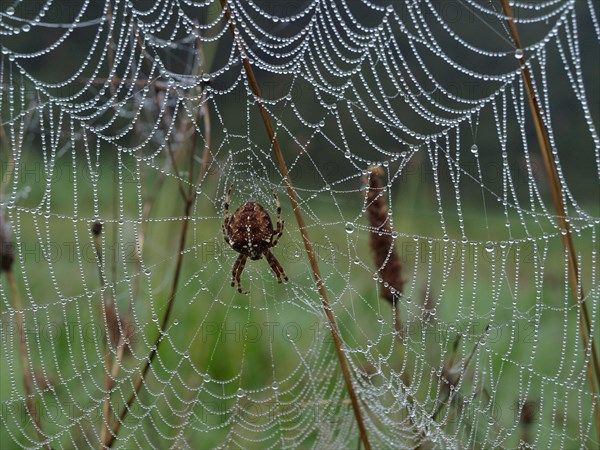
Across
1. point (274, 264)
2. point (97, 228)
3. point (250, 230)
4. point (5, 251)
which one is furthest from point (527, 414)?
point (5, 251)

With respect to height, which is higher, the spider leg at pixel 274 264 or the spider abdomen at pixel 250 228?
the spider abdomen at pixel 250 228

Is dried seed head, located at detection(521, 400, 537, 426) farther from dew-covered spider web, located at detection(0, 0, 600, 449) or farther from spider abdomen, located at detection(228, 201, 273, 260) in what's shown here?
spider abdomen, located at detection(228, 201, 273, 260)

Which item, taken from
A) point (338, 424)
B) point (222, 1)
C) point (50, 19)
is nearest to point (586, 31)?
point (50, 19)

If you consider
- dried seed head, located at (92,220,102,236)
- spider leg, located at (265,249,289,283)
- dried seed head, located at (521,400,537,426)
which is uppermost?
dried seed head, located at (92,220,102,236)

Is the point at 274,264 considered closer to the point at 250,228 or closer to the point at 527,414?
the point at 250,228

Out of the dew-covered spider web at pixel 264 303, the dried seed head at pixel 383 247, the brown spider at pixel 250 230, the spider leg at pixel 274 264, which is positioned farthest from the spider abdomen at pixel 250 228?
the dried seed head at pixel 383 247

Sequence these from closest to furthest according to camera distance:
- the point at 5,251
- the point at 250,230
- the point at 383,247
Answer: the point at 250,230, the point at 383,247, the point at 5,251

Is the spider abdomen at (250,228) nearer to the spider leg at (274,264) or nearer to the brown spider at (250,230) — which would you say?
the brown spider at (250,230)

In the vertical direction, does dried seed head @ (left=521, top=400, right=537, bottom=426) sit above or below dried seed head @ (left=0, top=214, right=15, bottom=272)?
below

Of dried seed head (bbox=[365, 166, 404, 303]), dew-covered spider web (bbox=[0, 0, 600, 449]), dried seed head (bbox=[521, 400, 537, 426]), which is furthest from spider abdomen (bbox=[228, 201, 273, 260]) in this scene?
dried seed head (bbox=[521, 400, 537, 426])

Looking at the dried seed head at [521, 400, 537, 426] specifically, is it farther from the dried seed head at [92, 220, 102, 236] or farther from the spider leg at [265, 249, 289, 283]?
the dried seed head at [92, 220, 102, 236]

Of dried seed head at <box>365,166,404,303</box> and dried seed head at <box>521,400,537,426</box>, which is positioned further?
dried seed head at <box>521,400,537,426</box>
